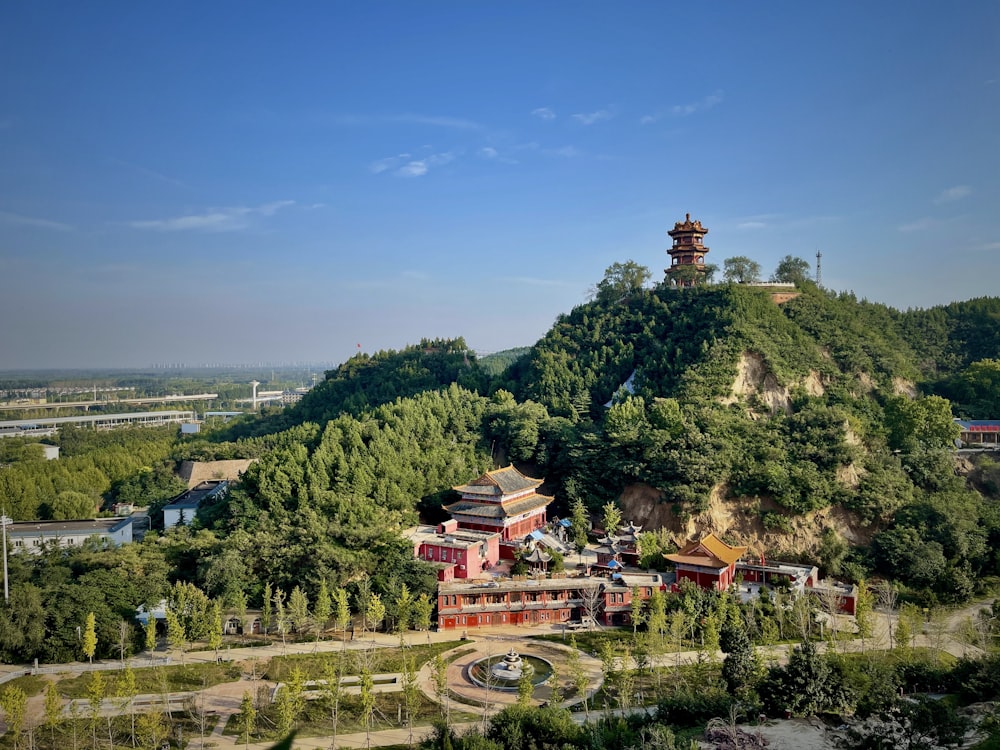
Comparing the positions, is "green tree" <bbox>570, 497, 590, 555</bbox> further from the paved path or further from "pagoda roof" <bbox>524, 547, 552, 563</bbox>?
the paved path

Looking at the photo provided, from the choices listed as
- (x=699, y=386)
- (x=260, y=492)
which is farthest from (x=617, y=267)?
(x=260, y=492)

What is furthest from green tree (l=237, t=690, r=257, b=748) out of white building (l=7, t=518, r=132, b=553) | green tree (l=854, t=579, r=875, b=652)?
green tree (l=854, t=579, r=875, b=652)

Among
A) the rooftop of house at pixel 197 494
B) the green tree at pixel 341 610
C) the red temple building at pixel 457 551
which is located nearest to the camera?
the green tree at pixel 341 610

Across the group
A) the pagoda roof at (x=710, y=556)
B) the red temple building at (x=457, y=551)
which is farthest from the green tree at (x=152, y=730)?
the pagoda roof at (x=710, y=556)

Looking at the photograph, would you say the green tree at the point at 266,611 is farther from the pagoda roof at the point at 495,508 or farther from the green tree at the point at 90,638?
the pagoda roof at the point at 495,508

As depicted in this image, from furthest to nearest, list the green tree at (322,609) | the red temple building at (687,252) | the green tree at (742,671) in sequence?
1. the red temple building at (687,252)
2. the green tree at (322,609)
3. the green tree at (742,671)

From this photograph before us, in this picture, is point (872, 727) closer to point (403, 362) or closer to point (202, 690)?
point (202, 690)
